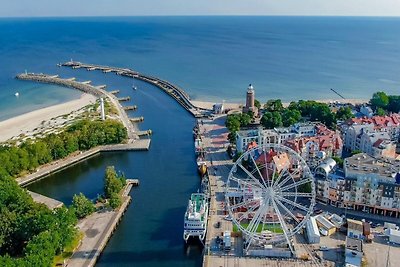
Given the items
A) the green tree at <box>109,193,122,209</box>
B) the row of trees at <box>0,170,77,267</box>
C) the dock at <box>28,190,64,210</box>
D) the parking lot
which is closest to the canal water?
the green tree at <box>109,193,122,209</box>

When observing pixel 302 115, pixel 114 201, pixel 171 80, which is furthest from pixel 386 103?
pixel 114 201

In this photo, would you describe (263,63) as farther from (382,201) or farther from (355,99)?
(382,201)

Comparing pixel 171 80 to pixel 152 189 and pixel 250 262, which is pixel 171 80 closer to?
pixel 152 189

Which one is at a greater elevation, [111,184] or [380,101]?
[380,101]

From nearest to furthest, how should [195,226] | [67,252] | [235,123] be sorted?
[67,252]
[195,226]
[235,123]

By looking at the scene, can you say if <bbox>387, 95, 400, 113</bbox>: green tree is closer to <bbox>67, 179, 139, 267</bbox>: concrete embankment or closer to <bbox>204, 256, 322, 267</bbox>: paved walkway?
<bbox>204, 256, 322, 267</bbox>: paved walkway

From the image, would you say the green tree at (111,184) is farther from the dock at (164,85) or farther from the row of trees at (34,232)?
the dock at (164,85)

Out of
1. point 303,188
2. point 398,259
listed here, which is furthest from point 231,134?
point 398,259
